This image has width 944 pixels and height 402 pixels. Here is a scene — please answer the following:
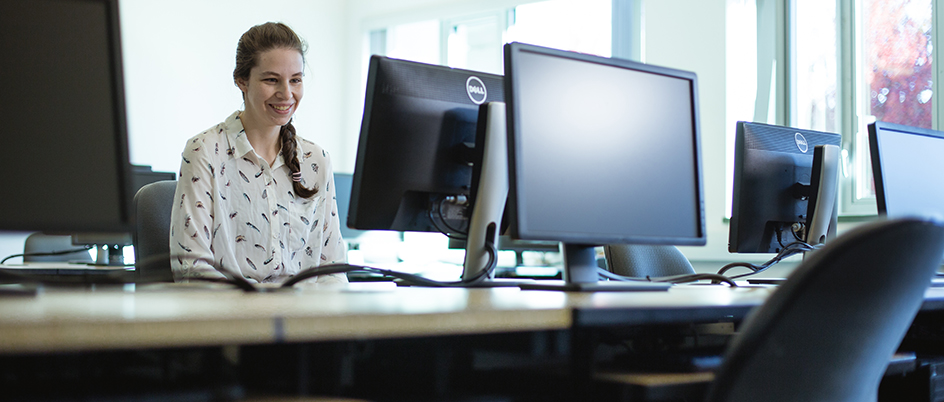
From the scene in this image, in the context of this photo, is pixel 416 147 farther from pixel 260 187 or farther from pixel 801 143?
pixel 801 143

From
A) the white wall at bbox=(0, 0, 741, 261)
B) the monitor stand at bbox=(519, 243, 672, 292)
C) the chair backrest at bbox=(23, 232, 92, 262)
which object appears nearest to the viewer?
the monitor stand at bbox=(519, 243, 672, 292)

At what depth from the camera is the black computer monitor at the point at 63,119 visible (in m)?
0.85

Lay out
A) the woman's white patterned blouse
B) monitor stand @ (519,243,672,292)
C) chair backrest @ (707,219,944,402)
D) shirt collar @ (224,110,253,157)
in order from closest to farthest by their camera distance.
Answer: chair backrest @ (707,219,944,402)
monitor stand @ (519,243,672,292)
the woman's white patterned blouse
shirt collar @ (224,110,253,157)

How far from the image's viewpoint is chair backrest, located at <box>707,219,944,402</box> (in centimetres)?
77

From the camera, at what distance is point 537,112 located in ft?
4.13

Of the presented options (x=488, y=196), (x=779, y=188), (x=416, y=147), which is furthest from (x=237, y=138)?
(x=779, y=188)

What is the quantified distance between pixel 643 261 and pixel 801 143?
1.81 feet

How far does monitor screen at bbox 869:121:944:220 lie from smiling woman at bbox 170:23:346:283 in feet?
4.43

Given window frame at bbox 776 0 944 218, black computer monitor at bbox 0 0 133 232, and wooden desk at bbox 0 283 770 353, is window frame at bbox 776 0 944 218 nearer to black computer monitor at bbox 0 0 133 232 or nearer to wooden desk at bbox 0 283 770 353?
wooden desk at bbox 0 283 770 353

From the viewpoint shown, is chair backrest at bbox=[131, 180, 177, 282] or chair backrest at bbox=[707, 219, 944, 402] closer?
chair backrest at bbox=[707, 219, 944, 402]

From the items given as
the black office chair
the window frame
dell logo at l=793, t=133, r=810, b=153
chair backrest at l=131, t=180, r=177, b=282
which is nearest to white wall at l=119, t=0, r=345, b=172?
chair backrest at l=131, t=180, r=177, b=282

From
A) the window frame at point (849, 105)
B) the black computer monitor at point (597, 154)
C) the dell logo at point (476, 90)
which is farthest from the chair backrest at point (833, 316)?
the window frame at point (849, 105)

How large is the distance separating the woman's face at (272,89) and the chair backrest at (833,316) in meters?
1.42

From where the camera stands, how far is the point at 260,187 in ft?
6.19
